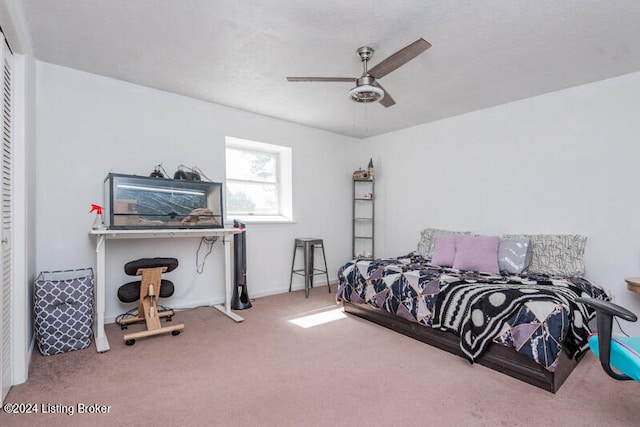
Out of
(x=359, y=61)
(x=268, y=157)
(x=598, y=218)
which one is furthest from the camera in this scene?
(x=268, y=157)

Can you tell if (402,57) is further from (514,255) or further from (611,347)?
(514,255)

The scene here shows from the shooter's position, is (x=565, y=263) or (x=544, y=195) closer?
(x=565, y=263)

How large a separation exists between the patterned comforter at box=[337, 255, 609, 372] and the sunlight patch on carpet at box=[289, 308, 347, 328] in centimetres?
25

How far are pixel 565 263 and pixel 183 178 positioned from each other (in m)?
3.66

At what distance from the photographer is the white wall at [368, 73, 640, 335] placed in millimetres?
2789

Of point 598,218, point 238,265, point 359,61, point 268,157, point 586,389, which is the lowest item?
point 586,389

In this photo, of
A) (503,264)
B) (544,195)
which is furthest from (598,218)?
(503,264)

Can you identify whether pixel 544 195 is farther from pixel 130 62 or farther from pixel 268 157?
pixel 130 62

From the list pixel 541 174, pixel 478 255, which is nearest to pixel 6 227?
pixel 478 255

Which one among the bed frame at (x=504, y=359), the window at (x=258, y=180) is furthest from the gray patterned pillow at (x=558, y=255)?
the window at (x=258, y=180)

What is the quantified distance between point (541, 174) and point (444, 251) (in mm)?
1244

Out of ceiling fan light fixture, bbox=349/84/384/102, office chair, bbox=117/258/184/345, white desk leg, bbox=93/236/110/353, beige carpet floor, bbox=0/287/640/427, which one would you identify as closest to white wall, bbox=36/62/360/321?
office chair, bbox=117/258/184/345

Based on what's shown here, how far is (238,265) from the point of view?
3.53 metres

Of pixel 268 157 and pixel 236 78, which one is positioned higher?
pixel 236 78
